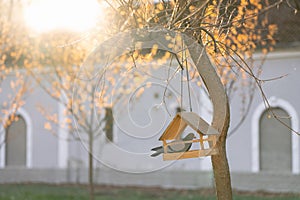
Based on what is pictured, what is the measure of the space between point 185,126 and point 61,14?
7260 millimetres

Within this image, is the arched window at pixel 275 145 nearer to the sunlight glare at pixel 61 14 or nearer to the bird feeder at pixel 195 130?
the sunlight glare at pixel 61 14

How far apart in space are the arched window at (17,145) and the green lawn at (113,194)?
2.14 meters

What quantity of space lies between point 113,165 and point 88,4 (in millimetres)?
4566

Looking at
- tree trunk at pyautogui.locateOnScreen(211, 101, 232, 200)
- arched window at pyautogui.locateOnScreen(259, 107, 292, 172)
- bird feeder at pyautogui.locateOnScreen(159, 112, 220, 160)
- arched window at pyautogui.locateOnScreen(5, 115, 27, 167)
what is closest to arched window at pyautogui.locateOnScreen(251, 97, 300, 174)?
arched window at pyautogui.locateOnScreen(259, 107, 292, 172)

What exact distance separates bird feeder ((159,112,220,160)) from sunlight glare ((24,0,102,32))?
3853 mm

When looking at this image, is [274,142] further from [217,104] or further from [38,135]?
[217,104]

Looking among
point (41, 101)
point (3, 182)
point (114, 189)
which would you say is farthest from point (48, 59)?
point (3, 182)

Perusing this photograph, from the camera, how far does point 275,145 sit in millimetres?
14414

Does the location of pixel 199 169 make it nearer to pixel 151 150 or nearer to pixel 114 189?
pixel 114 189

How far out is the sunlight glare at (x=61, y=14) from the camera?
8.48 m

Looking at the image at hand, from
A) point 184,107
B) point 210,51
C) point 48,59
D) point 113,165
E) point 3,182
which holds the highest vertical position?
point 48,59

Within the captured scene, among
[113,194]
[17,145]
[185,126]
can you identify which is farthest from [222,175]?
[17,145]

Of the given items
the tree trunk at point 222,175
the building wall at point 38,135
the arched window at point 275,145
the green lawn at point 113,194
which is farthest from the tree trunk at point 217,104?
the building wall at point 38,135

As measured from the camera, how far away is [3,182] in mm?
17625
